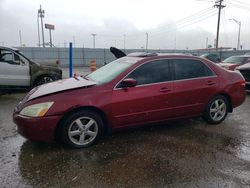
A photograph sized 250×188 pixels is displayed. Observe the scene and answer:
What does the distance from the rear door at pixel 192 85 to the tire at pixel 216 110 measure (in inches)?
6.7

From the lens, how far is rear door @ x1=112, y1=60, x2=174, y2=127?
3.87 metres

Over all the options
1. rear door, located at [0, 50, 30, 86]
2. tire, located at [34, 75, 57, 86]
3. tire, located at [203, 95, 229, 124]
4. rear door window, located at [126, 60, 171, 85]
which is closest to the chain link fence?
tire, located at [34, 75, 57, 86]

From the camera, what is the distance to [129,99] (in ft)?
12.8

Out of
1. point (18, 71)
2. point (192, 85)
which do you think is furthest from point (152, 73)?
point (18, 71)

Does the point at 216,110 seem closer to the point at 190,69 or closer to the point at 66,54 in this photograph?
the point at 190,69

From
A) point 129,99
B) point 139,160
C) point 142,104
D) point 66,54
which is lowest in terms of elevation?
point 139,160

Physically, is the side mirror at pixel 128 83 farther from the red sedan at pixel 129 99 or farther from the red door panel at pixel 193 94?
the red door panel at pixel 193 94

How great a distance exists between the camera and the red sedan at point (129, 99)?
353 cm

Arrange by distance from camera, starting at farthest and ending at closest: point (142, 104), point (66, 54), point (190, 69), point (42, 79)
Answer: point (66, 54) < point (42, 79) < point (190, 69) < point (142, 104)

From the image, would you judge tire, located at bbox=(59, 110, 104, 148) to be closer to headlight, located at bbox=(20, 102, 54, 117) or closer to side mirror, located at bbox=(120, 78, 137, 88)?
headlight, located at bbox=(20, 102, 54, 117)

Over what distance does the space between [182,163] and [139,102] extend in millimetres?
1240

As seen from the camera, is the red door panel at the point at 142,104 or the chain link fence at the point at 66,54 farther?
the chain link fence at the point at 66,54

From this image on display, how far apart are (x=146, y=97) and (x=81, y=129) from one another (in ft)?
4.08

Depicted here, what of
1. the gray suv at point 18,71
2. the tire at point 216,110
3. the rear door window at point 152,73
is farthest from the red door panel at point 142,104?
the gray suv at point 18,71
